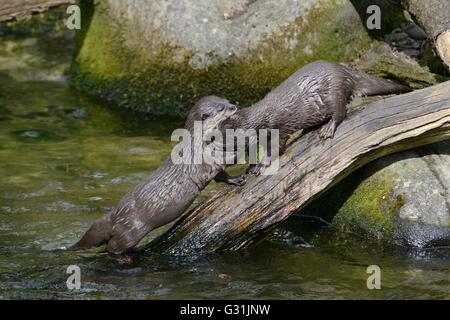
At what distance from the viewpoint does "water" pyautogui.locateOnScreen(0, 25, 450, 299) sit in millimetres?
5617

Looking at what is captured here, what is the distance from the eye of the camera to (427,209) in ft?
20.5

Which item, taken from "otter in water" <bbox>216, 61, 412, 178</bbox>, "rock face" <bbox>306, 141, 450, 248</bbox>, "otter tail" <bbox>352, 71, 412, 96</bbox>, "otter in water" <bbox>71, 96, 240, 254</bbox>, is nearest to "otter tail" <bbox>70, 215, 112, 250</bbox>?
"otter in water" <bbox>71, 96, 240, 254</bbox>

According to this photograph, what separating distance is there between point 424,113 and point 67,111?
4.29 m

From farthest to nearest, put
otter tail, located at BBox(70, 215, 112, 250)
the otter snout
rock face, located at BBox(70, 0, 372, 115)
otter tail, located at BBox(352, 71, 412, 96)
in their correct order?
rock face, located at BBox(70, 0, 372, 115) < otter tail, located at BBox(352, 71, 412, 96) < the otter snout < otter tail, located at BBox(70, 215, 112, 250)

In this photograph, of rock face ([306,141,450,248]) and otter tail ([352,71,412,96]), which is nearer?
rock face ([306,141,450,248])

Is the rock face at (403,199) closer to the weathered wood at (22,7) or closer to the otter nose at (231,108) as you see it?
the otter nose at (231,108)

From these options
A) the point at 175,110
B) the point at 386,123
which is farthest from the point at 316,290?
the point at 175,110

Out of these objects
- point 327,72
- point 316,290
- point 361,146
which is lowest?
point 316,290

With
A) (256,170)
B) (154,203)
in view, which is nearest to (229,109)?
(256,170)

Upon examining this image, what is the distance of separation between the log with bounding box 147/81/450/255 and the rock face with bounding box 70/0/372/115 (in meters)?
2.49

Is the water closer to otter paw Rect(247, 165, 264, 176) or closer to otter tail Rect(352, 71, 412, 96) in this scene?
otter paw Rect(247, 165, 264, 176)

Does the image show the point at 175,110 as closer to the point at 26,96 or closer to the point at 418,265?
the point at 26,96

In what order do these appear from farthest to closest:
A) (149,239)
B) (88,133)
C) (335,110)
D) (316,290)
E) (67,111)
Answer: (67,111)
(88,133)
(149,239)
(335,110)
(316,290)

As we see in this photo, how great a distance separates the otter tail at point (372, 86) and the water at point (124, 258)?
979 millimetres
